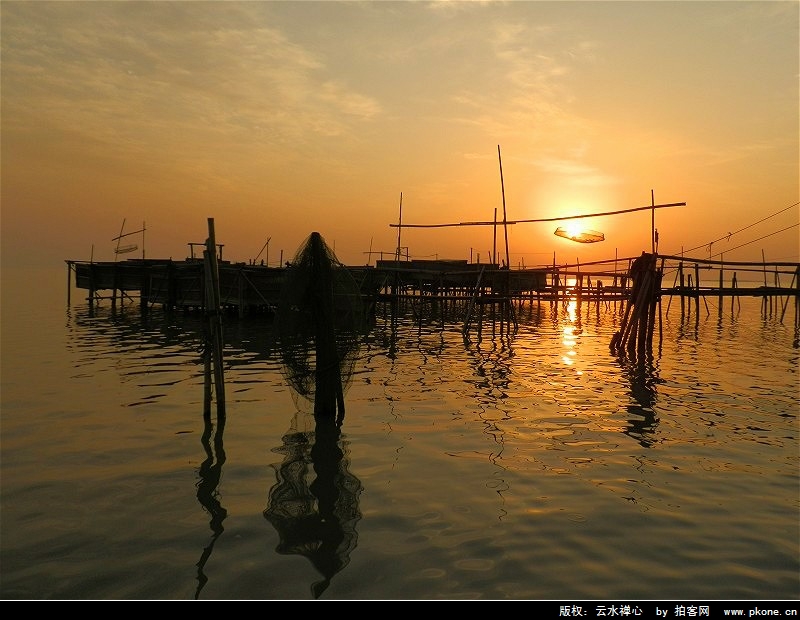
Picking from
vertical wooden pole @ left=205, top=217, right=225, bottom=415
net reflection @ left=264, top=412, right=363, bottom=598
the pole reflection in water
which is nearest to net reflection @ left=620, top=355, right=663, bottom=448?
net reflection @ left=264, top=412, right=363, bottom=598

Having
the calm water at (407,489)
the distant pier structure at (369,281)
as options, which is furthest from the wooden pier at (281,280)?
the calm water at (407,489)

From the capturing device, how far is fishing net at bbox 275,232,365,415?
332 inches

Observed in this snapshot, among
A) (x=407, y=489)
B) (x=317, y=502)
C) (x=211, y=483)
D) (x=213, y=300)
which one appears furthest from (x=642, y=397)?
(x=211, y=483)

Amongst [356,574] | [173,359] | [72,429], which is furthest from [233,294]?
[356,574]

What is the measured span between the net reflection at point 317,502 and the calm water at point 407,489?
0.08 feet

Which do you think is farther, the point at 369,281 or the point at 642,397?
the point at 369,281

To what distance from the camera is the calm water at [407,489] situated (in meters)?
4.38

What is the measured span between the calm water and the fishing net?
24.8 inches

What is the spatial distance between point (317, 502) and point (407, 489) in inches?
36.0

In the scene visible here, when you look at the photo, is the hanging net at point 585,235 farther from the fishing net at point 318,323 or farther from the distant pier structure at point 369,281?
the fishing net at point 318,323

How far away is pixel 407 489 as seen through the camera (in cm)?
614

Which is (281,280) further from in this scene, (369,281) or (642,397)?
(642,397)

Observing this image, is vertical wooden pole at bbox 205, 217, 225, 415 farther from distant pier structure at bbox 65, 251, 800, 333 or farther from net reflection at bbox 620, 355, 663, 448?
distant pier structure at bbox 65, 251, 800, 333

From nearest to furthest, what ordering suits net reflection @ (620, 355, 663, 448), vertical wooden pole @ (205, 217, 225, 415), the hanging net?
vertical wooden pole @ (205, 217, 225, 415)
net reflection @ (620, 355, 663, 448)
the hanging net
